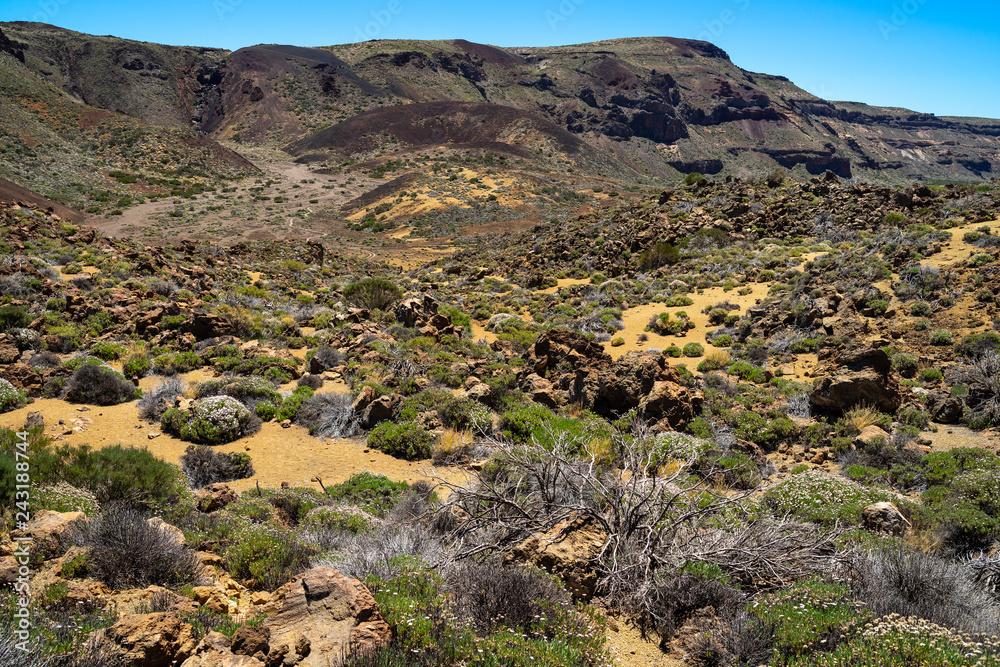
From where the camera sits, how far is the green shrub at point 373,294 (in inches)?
720

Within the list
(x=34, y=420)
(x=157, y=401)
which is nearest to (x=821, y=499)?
(x=157, y=401)

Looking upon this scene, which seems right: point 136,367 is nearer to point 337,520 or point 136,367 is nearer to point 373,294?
point 337,520

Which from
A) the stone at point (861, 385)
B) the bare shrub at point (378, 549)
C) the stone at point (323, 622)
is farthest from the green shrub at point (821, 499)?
the stone at point (323, 622)

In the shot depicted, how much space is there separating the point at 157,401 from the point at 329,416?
3.11 meters

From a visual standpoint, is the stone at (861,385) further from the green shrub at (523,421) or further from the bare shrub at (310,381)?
the bare shrub at (310,381)

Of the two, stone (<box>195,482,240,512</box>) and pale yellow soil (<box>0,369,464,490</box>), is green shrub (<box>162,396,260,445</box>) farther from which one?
stone (<box>195,482,240,512</box>)

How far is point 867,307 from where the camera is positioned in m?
12.2

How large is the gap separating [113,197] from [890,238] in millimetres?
53714

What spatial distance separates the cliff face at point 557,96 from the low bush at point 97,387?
221 ft

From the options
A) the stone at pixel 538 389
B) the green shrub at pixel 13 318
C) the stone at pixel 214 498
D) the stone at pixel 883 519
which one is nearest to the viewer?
the stone at pixel 883 519

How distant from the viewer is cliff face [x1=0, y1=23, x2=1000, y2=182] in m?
84.6

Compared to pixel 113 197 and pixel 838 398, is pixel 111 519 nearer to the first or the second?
pixel 838 398

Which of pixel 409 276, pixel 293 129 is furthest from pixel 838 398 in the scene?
pixel 293 129

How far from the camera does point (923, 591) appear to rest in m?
3.56
